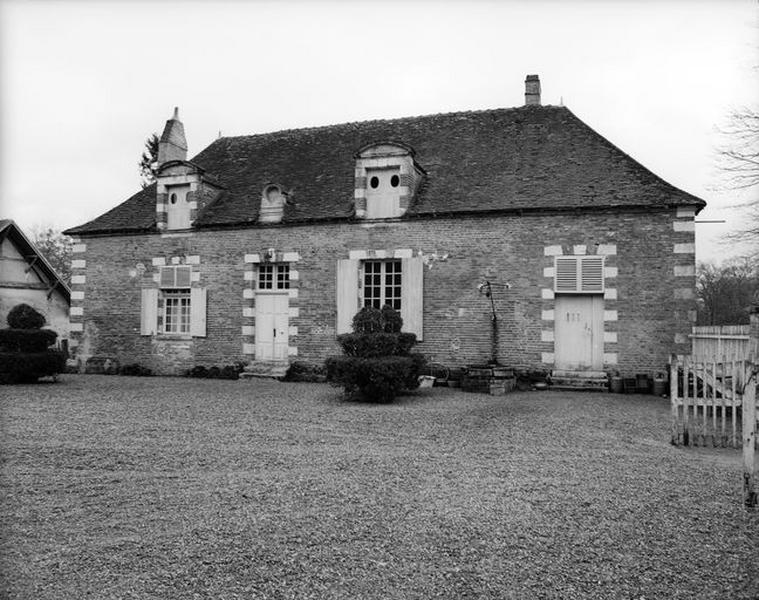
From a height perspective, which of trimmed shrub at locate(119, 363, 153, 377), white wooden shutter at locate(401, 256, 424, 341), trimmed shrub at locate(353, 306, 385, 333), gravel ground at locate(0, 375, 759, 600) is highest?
white wooden shutter at locate(401, 256, 424, 341)

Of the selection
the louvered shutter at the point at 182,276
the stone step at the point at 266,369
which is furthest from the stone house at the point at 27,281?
the stone step at the point at 266,369

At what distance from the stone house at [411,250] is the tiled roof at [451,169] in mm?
57

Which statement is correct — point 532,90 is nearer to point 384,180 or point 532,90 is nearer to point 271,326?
point 384,180

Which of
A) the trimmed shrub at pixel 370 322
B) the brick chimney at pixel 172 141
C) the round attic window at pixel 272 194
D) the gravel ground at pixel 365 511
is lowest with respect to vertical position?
the gravel ground at pixel 365 511

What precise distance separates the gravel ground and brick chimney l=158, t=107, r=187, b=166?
11710mm

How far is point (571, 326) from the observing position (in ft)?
45.2

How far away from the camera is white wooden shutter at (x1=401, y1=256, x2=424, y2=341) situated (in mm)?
14438

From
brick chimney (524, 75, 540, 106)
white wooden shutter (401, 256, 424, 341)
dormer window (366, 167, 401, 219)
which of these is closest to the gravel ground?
white wooden shutter (401, 256, 424, 341)

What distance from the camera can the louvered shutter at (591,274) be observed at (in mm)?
13461

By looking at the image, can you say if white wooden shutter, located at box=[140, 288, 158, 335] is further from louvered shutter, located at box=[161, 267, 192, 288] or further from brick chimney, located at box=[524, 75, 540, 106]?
brick chimney, located at box=[524, 75, 540, 106]

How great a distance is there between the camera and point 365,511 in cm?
468

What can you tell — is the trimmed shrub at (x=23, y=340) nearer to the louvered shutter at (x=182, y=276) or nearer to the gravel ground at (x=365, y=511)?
the louvered shutter at (x=182, y=276)

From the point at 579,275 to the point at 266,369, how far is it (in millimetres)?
7894

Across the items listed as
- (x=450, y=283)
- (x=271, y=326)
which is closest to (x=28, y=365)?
(x=271, y=326)
